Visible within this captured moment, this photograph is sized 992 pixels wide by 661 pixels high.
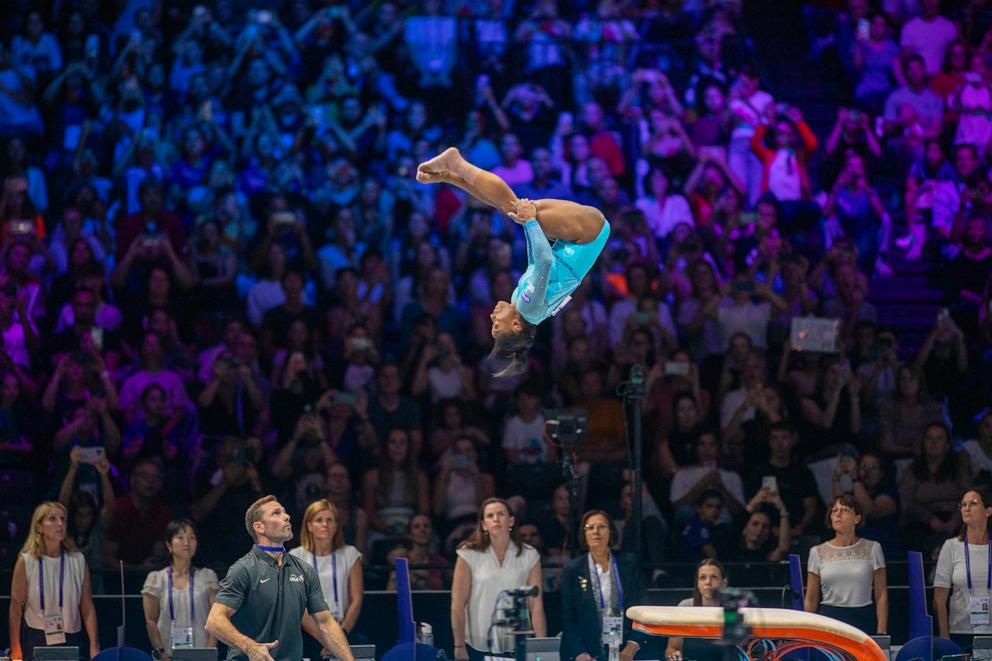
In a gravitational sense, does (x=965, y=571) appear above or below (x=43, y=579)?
below

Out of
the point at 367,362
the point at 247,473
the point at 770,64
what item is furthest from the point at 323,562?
the point at 770,64

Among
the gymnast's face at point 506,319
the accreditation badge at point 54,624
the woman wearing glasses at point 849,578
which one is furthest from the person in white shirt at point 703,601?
the accreditation badge at point 54,624

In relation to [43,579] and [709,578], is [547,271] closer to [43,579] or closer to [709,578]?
[709,578]

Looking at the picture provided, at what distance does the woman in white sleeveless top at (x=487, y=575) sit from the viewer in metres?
8.32

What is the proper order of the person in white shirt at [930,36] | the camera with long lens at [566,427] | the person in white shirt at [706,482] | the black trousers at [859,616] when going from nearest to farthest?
the black trousers at [859,616] < the camera with long lens at [566,427] < the person in white shirt at [706,482] < the person in white shirt at [930,36]

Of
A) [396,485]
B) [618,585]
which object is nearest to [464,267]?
[396,485]

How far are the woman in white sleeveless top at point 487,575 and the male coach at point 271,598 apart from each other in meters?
1.25

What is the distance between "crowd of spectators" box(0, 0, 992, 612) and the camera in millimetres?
10023

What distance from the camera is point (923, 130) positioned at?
12977 mm

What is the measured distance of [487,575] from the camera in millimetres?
→ 8375

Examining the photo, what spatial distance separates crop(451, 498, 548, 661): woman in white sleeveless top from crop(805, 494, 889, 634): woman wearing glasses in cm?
170

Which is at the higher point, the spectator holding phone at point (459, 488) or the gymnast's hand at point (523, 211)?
the gymnast's hand at point (523, 211)

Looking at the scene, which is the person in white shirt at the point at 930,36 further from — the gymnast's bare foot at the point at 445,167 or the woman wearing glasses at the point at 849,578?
the gymnast's bare foot at the point at 445,167

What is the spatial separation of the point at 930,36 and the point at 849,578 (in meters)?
7.04
